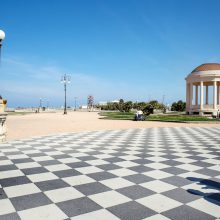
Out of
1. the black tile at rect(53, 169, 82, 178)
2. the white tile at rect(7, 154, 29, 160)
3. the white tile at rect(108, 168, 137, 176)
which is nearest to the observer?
the black tile at rect(53, 169, 82, 178)

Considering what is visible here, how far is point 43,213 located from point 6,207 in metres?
0.73

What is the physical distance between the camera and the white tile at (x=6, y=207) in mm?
3994

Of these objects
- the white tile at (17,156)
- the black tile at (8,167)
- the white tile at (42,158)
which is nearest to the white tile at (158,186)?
the black tile at (8,167)

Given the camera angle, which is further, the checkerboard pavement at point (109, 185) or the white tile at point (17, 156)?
the white tile at point (17, 156)

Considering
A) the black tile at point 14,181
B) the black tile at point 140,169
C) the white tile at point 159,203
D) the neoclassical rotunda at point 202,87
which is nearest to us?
the white tile at point 159,203

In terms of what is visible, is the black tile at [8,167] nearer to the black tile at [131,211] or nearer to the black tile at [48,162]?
the black tile at [48,162]

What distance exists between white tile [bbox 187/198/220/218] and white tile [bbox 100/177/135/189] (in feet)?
4.81

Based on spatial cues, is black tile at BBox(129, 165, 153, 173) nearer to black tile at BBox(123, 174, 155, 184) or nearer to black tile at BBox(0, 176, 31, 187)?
black tile at BBox(123, 174, 155, 184)

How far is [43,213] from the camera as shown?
3.92 meters

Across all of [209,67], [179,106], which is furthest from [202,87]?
[179,106]

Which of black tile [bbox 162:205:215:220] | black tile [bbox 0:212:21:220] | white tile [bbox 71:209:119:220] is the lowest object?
black tile [bbox 0:212:21:220]

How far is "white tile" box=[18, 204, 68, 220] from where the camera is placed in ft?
12.4

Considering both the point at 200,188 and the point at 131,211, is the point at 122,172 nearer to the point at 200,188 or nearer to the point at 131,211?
the point at 200,188

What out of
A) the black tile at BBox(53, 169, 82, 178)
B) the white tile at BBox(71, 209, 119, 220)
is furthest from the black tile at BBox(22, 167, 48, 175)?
the white tile at BBox(71, 209, 119, 220)
